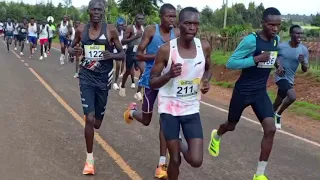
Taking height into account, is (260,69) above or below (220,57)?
above

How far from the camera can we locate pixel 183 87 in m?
4.75

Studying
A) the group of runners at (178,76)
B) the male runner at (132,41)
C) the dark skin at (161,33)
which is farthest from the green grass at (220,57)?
the dark skin at (161,33)

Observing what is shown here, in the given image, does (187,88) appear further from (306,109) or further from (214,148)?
(306,109)

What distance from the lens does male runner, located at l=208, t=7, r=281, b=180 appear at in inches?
224

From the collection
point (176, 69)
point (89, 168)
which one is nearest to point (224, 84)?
point (89, 168)

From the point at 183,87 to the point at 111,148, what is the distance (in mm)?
2545

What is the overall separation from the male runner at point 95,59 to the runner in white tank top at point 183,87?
1.43 metres

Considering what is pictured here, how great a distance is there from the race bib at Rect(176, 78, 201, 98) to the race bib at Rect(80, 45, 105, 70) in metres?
1.65

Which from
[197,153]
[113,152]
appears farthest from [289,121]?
[197,153]

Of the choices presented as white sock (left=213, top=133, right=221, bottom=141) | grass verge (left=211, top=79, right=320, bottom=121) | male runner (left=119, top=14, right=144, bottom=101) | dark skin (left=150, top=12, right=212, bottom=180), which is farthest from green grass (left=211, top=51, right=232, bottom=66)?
dark skin (left=150, top=12, right=212, bottom=180)

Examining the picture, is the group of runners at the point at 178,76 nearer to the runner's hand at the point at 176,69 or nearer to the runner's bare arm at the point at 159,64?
the runner's bare arm at the point at 159,64

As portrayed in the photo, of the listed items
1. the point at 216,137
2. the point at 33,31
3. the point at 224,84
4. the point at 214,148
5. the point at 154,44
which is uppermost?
the point at 154,44

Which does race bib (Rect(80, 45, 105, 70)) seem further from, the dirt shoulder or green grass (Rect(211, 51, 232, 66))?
green grass (Rect(211, 51, 232, 66))

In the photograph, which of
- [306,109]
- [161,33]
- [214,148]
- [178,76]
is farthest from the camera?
[306,109]
